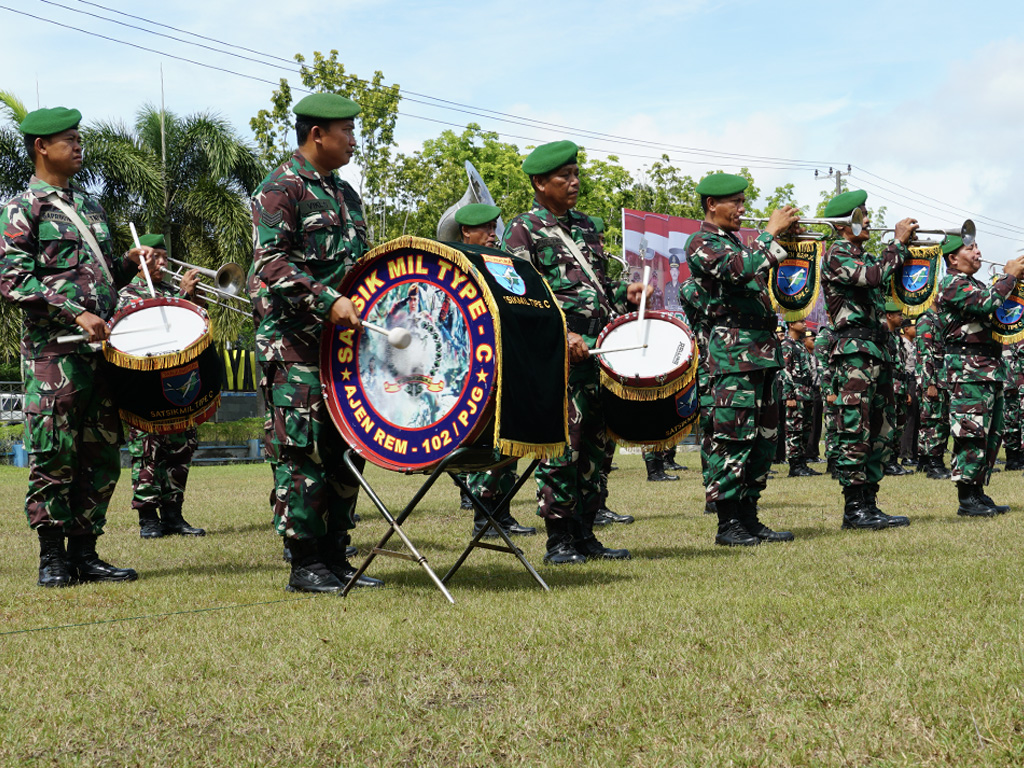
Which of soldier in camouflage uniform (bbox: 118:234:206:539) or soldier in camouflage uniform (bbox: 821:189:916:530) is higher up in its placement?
soldier in camouflage uniform (bbox: 821:189:916:530)

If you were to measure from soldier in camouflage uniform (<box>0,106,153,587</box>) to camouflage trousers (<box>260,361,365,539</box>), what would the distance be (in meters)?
1.15

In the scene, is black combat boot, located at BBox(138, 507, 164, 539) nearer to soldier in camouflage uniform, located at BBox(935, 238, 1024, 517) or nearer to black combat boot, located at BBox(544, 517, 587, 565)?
black combat boot, located at BBox(544, 517, 587, 565)

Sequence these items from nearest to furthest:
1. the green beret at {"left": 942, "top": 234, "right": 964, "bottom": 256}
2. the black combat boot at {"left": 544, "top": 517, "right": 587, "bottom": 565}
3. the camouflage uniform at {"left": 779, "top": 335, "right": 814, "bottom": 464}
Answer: the black combat boot at {"left": 544, "top": 517, "right": 587, "bottom": 565} < the green beret at {"left": 942, "top": 234, "right": 964, "bottom": 256} < the camouflage uniform at {"left": 779, "top": 335, "right": 814, "bottom": 464}

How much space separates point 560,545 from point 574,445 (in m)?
0.59

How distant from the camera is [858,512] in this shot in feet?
25.5

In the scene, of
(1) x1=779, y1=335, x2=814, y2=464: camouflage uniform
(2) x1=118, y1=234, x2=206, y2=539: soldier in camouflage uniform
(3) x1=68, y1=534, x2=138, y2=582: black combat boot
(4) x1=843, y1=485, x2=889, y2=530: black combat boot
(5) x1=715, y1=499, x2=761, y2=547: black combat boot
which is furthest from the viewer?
(1) x1=779, y1=335, x2=814, y2=464: camouflage uniform

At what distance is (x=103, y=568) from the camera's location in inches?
234

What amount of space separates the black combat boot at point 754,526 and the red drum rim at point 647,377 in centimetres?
162

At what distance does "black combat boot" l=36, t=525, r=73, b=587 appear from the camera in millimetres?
5742

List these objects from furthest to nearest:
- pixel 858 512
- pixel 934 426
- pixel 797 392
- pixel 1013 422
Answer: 1. pixel 797 392
2. pixel 1013 422
3. pixel 934 426
4. pixel 858 512

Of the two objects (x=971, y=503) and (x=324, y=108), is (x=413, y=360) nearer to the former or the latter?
(x=324, y=108)

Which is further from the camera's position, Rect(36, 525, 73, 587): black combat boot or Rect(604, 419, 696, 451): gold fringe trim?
Rect(604, 419, 696, 451): gold fringe trim

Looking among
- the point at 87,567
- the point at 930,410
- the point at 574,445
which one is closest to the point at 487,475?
the point at 574,445

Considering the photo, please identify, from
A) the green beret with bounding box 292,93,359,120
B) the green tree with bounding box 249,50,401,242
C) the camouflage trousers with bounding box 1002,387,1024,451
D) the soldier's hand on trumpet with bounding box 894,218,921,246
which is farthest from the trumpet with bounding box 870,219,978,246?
the green tree with bounding box 249,50,401,242
